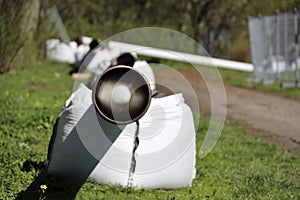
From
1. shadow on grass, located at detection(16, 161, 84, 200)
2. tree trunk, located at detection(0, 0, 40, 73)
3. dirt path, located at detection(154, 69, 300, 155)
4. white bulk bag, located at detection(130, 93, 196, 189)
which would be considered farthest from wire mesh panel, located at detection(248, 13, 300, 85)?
shadow on grass, located at detection(16, 161, 84, 200)

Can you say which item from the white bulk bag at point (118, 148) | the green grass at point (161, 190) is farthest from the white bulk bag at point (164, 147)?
the green grass at point (161, 190)

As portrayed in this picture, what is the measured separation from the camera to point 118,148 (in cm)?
539

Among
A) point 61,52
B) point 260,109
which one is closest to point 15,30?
point 61,52

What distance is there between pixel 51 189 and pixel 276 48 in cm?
1438

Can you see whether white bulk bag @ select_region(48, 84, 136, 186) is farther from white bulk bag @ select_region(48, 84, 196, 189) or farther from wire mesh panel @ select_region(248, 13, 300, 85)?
wire mesh panel @ select_region(248, 13, 300, 85)

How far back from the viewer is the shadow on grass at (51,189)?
5059 mm

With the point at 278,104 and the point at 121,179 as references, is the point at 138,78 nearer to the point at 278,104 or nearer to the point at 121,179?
the point at 121,179

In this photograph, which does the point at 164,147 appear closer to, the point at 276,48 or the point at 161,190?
the point at 161,190

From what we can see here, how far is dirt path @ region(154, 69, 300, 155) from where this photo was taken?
349 inches

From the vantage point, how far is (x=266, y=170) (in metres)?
6.55

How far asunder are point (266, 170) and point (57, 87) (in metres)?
8.37

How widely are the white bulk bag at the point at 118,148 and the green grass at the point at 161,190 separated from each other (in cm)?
12

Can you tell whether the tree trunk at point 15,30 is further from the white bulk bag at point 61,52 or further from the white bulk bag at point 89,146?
the white bulk bag at point 89,146

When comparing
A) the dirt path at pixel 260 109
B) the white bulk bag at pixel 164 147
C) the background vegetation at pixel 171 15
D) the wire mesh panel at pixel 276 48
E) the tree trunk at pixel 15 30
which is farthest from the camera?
the background vegetation at pixel 171 15
